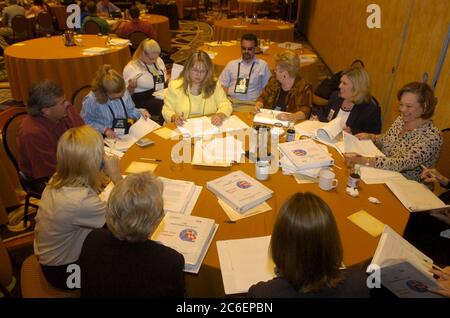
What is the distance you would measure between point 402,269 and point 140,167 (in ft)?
5.79

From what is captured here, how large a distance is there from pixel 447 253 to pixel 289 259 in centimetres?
176

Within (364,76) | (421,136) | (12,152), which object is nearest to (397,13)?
(364,76)

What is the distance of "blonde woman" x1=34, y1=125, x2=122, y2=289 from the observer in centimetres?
184

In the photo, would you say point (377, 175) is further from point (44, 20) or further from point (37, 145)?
point (44, 20)

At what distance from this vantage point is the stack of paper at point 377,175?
7.88 ft

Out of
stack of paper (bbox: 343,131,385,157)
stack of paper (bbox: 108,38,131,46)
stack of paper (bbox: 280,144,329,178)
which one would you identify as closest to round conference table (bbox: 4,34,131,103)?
stack of paper (bbox: 108,38,131,46)

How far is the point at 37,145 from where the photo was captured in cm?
270

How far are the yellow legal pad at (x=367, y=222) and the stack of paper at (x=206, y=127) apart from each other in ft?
4.59

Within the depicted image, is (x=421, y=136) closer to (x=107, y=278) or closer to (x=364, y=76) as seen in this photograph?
(x=364, y=76)

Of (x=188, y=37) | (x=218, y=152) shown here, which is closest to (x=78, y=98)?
(x=218, y=152)

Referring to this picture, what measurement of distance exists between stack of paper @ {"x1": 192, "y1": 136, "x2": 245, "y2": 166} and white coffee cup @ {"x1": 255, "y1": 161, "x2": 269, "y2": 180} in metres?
0.26

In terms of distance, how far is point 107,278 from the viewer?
1409mm

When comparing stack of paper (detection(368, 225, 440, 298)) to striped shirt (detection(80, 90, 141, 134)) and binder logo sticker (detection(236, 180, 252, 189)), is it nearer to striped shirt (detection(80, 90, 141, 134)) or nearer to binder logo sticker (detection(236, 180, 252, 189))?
binder logo sticker (detection(236, 180, 252, 189))

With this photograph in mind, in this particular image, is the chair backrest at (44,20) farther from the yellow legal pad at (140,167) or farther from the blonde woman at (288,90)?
the yellow legal pad at (140,167)
